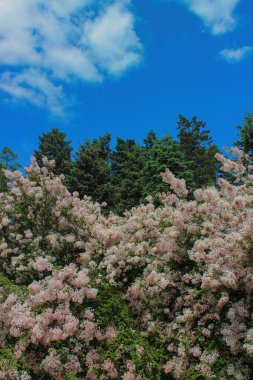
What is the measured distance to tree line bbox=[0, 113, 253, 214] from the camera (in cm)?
2291

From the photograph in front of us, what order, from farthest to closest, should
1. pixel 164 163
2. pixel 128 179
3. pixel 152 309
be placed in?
pixel 128 179 < pixel 164 163 < pixel 152 309

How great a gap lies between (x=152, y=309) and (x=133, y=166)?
68.9ft

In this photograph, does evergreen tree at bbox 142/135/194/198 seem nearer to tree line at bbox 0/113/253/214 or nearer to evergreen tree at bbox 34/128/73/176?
tree line at bbox 0/113/253/214

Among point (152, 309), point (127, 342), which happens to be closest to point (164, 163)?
point (152, 309)

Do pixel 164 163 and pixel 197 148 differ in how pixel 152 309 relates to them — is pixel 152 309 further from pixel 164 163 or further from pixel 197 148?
pixel 197 148

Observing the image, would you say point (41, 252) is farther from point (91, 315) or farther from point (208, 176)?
point (208, 176)

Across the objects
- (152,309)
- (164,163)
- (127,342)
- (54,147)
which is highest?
(54,147)

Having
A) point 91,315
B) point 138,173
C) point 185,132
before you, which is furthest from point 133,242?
point 185,132

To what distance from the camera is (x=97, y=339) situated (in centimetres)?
597

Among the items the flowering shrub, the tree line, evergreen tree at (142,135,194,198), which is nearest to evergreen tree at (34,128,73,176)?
the tree line

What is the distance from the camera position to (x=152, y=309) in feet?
22.0

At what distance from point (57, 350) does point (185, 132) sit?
36.4 m

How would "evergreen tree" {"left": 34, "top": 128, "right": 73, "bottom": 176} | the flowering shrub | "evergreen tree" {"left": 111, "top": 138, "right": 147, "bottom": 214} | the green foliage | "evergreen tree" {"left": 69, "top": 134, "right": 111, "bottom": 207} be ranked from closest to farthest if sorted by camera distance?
the flowering shrub → the green foliage → "evergreen tree" {"left": 111, "top": 138, "right": 147, "bottom": 214} → "evergreen tree" {"left": 69, "top": 134, "right": 111, "bottom": 207} → "evergreen tree" {"left": 34, "top": 128, "right": 73, "bottom": 176}

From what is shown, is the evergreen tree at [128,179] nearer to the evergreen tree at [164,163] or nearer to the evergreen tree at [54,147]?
the evergreen tree at [164,163]
